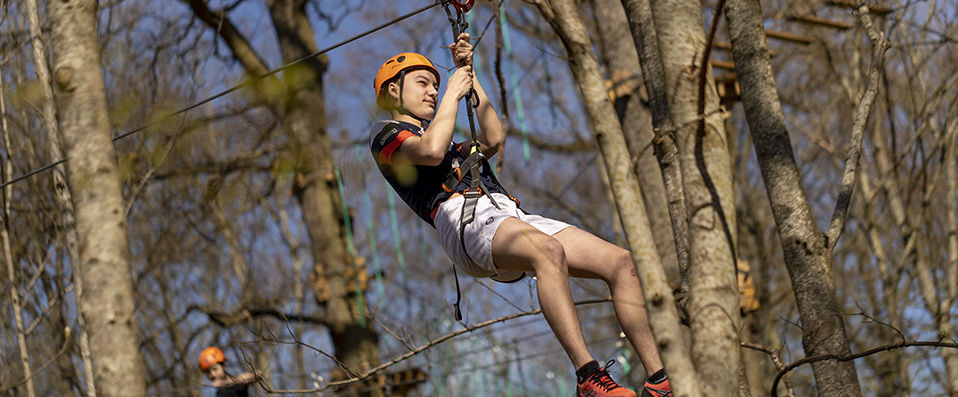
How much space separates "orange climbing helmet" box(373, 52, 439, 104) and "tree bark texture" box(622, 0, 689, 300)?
2.50 ft

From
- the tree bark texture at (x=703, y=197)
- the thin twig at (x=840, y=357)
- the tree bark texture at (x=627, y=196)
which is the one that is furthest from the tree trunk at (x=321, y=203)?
the tree bark texture at (x=627, y=196)

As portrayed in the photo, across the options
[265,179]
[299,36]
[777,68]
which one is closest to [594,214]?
[777,68]

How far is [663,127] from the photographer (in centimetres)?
379

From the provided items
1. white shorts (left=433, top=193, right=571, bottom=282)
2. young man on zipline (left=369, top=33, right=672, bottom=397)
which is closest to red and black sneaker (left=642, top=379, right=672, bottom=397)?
young man on zipline (left=369, top=33, right=672, bottom=397)

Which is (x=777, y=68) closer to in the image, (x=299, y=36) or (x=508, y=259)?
(x=299, y=36)

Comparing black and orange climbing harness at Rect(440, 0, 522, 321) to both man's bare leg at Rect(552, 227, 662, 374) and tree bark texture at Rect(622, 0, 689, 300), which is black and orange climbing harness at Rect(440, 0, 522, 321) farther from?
tree bark texture at Rect(622, 0, 689, 300)

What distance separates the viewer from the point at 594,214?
14.6 m

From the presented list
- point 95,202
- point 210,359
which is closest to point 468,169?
point 95,202

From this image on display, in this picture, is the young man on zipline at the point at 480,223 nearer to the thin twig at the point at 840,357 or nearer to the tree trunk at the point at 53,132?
the thin twig at the point at 840,357

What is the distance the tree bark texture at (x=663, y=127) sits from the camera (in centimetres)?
355

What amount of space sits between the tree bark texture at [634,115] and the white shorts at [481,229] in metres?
2.49

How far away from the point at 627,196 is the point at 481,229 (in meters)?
0.84

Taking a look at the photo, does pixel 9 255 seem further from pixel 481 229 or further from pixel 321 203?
pixel 481 229

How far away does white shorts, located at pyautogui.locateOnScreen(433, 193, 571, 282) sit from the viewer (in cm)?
333
